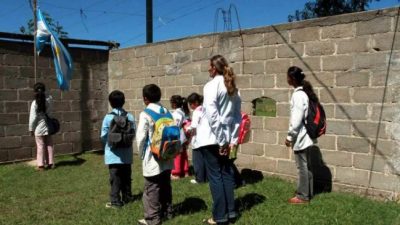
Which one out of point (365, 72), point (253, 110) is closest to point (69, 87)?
point (253, 110)

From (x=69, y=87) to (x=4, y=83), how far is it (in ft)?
4.99

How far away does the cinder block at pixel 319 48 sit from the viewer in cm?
644

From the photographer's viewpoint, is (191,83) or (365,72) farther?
(191,83)

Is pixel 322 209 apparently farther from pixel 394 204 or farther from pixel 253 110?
pixel 253 110

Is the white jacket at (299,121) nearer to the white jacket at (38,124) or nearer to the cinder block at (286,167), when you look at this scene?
the cinder block at (286,167)

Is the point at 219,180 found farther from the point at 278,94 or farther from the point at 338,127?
the point at 278,94

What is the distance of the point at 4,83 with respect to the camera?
9.65 metres

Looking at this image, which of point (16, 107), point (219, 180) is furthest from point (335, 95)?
point (16, 107)

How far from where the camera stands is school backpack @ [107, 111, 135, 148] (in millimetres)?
5672

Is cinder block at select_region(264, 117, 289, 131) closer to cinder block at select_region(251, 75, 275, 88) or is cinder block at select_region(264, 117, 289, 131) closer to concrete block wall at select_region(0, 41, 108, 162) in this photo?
cinder block at select_region(251, 75, 275, 88)

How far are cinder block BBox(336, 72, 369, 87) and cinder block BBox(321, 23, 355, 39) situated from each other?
1.77 feet

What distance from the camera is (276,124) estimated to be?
23.9ft

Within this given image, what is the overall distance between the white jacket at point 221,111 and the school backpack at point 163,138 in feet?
1.53

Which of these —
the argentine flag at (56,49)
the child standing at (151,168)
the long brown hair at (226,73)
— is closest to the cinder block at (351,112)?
the long brown hair at (226,73)
